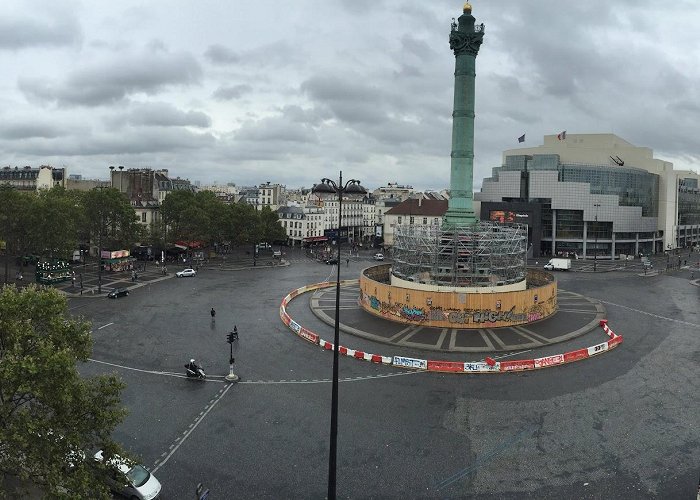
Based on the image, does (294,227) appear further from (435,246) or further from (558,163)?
(435,246)

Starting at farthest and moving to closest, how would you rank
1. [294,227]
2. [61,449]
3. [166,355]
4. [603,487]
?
[294,227] → [166,355] → [603,487] → [61,449]

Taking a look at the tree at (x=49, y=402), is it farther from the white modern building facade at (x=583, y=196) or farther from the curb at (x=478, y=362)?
the white modern building facade at (x=583, y=196)

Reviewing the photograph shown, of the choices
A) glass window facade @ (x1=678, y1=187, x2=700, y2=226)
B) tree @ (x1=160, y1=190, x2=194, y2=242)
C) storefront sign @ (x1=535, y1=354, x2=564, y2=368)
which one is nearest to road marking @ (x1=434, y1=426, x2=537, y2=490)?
storefront sign @ (x1=535, y1=354, x2=564, y2=368)

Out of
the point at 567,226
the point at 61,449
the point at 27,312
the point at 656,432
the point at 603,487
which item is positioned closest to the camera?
the point at 61,449

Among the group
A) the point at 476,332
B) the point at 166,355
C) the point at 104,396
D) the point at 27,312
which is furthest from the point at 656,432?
the point at 166,355

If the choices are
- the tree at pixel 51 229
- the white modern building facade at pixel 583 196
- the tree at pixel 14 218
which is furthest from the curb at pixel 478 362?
the white modern building facade at pixel 583 196

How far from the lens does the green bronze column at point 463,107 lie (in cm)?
5706

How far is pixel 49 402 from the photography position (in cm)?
1406

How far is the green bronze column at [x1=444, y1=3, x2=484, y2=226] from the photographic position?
57062mm

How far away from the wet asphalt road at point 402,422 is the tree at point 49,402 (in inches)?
209

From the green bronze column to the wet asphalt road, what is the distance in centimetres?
2610

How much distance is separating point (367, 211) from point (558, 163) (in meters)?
59.7

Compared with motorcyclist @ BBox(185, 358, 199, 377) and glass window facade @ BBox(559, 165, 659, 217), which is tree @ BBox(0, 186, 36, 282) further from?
glass window facade @ BBox(559, 165, 659, 217)

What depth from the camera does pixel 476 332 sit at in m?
41.3
